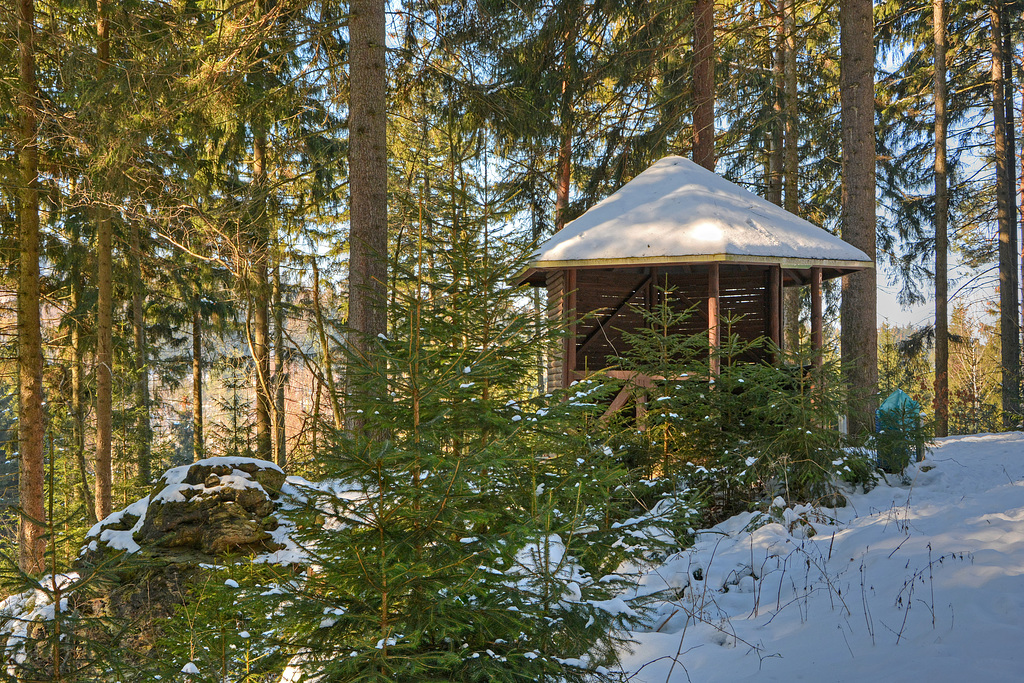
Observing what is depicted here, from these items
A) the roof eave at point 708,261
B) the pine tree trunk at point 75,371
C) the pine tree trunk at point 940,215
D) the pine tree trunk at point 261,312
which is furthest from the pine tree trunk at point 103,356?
the pine tree trunk at point 940,215

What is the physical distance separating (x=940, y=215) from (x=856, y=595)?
14529 millimetres

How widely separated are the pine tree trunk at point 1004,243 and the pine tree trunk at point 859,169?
7035mm

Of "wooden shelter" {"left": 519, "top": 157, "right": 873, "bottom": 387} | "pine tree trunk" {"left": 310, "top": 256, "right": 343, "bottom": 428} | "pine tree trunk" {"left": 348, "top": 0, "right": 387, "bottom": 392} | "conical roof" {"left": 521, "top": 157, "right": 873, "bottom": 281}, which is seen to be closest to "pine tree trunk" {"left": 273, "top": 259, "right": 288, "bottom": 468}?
"pine tree trunk" {"left": 310, "top": 256, "right": 343, "bottom": 428}

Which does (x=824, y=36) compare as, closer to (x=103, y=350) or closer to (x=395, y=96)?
(x=395, y=96)

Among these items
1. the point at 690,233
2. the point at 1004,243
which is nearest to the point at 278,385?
the point at 690,233

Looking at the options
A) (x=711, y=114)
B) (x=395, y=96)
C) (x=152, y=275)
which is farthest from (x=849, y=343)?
(x=152, y=275)

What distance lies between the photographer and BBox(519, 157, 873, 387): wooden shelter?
7.72m

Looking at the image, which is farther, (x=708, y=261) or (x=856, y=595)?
(x=708, y=261)

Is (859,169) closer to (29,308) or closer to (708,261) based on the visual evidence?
(708,261)

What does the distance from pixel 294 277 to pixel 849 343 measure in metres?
15.9

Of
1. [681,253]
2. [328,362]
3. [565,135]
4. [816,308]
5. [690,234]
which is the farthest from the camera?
[565,135]

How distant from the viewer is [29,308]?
33.9 feet

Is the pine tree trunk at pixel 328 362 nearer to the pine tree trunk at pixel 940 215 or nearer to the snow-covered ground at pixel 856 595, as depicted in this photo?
the snow-covered ground at pixel 856 595

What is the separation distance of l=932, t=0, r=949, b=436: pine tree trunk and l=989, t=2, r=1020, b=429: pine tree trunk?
1097 millimetres
